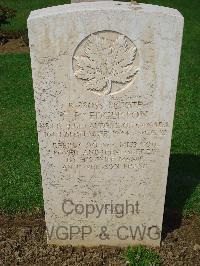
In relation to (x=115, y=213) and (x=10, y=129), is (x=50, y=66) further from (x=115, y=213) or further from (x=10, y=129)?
(x=10, y=129)

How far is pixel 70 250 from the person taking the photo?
4.62 meters

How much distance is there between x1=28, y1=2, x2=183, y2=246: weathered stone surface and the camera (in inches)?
142

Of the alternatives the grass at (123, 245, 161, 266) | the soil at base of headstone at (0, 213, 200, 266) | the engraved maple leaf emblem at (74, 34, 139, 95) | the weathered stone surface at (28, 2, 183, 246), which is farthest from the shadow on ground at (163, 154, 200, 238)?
the engraved maple leaf emblem at (74, 34, 139, 95)

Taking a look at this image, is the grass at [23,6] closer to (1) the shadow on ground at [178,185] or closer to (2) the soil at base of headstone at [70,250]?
(1) the shadow on ground at [178,185]

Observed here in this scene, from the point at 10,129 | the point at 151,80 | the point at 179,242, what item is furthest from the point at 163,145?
the point at 10,129

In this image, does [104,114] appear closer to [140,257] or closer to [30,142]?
[140,257]

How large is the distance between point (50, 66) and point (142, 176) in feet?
4.44

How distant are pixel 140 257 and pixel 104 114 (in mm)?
1497

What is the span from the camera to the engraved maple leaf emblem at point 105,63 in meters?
3.65

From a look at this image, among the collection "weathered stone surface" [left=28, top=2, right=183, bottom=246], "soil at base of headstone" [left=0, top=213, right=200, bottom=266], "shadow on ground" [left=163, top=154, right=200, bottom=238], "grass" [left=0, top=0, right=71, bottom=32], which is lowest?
"grass" [left=0, top=0, right=71, bottom=32]

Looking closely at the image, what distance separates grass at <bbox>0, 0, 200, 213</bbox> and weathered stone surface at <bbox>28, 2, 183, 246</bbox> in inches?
38.5

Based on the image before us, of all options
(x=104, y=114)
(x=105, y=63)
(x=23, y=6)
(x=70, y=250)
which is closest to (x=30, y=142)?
(x=70, y=250)

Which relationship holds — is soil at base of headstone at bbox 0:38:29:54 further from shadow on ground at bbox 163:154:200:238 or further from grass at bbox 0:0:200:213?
shadow on ground at bbox 163:154:200:238

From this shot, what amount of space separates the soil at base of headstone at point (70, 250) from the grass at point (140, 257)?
7 centimetres
